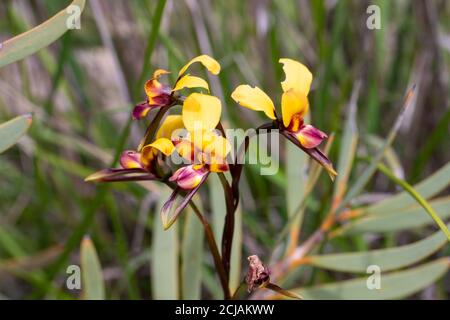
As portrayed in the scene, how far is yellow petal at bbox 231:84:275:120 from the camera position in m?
0.77

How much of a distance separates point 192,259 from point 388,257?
0.34m

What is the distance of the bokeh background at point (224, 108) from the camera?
161 cm

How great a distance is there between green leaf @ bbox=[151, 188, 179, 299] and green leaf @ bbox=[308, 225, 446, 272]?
0.80 ft

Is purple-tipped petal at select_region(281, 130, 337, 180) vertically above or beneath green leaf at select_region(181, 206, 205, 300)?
above

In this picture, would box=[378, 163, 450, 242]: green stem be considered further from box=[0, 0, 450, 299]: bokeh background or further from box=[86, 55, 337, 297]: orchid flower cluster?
box=[0, 0, 450, 299]: bokeh background

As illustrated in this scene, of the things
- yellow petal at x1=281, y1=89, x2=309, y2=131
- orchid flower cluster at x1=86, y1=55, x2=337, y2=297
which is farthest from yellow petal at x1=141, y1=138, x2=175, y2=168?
yellow petal at x1=281, y1=89, x2=309, y2=131

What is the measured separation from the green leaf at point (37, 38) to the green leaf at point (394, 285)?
0.55 metres

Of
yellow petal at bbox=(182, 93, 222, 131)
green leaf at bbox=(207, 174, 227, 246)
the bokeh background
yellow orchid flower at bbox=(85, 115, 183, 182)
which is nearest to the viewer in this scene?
yellow petal at bbox=(182, 93, 222, 131)

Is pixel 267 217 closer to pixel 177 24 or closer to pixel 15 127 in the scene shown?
pixel 177 24

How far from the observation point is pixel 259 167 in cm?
146

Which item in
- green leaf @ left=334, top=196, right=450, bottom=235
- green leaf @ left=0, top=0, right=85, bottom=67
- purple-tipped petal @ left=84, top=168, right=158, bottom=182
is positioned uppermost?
green leaf @ left=0, top=0, right=85, bottom=67

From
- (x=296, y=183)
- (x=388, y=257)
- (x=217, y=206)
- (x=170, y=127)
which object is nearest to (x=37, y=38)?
(x=170, y=127)

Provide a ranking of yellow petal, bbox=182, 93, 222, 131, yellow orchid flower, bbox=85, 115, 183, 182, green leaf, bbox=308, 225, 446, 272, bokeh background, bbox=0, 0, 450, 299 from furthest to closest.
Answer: bokeh background, bbox=0, 0, 450, 299 < green leaf, bbox=308, 225, 446, 272 < yellow orchid flower, bbox=85, 115, 183, 182 < yellow petal, bbox=182, 93, 222, 131
